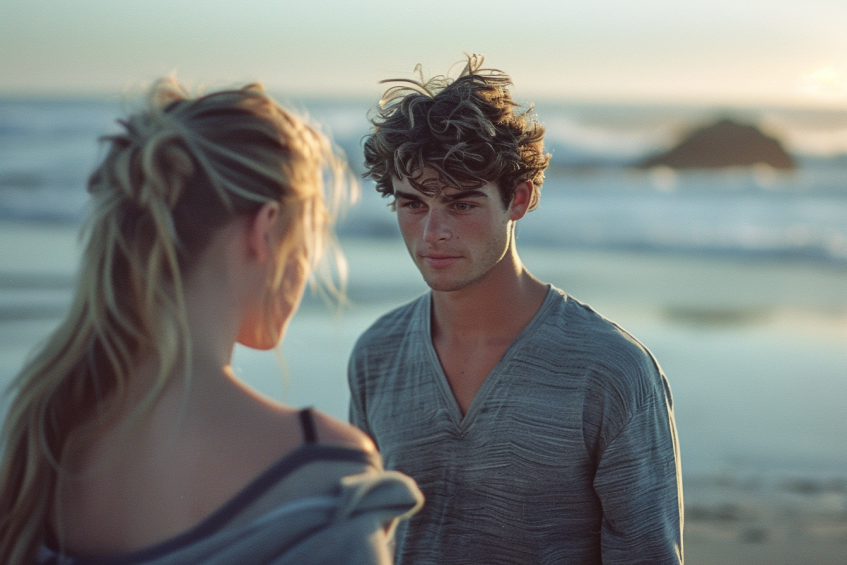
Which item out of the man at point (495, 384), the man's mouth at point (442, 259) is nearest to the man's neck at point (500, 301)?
the man at point (495, 384)

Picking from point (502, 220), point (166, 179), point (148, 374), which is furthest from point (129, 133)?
point (502, 220)

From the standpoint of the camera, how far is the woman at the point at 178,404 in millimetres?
1391

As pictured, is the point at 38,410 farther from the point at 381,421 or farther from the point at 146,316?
the point at 381,421

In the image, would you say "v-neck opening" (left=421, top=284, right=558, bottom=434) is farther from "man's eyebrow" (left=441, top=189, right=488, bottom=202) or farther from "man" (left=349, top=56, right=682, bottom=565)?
"man's eyebrow" (left=441, top=189, right=488, bottom=202)

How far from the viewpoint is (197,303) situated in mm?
1493

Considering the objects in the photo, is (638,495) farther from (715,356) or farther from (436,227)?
(715,356)

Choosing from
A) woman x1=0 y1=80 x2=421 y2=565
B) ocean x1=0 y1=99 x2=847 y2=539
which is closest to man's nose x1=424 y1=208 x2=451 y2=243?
ocean x1=0 y1=99 x2=847 y2=539

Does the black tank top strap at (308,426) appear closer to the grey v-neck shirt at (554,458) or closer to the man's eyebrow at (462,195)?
the grey v-neck shirt at (554,458)

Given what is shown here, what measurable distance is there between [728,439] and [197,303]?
4893 millimetres

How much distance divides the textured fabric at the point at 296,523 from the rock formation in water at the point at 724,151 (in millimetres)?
22167

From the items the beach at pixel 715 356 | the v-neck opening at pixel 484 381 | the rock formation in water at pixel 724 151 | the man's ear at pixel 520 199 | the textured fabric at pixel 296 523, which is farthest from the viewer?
the rock formation in water at pixel 724 151

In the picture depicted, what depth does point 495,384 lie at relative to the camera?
8.83ft

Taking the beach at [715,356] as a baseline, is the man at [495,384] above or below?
above

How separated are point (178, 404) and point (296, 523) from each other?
29 cm
